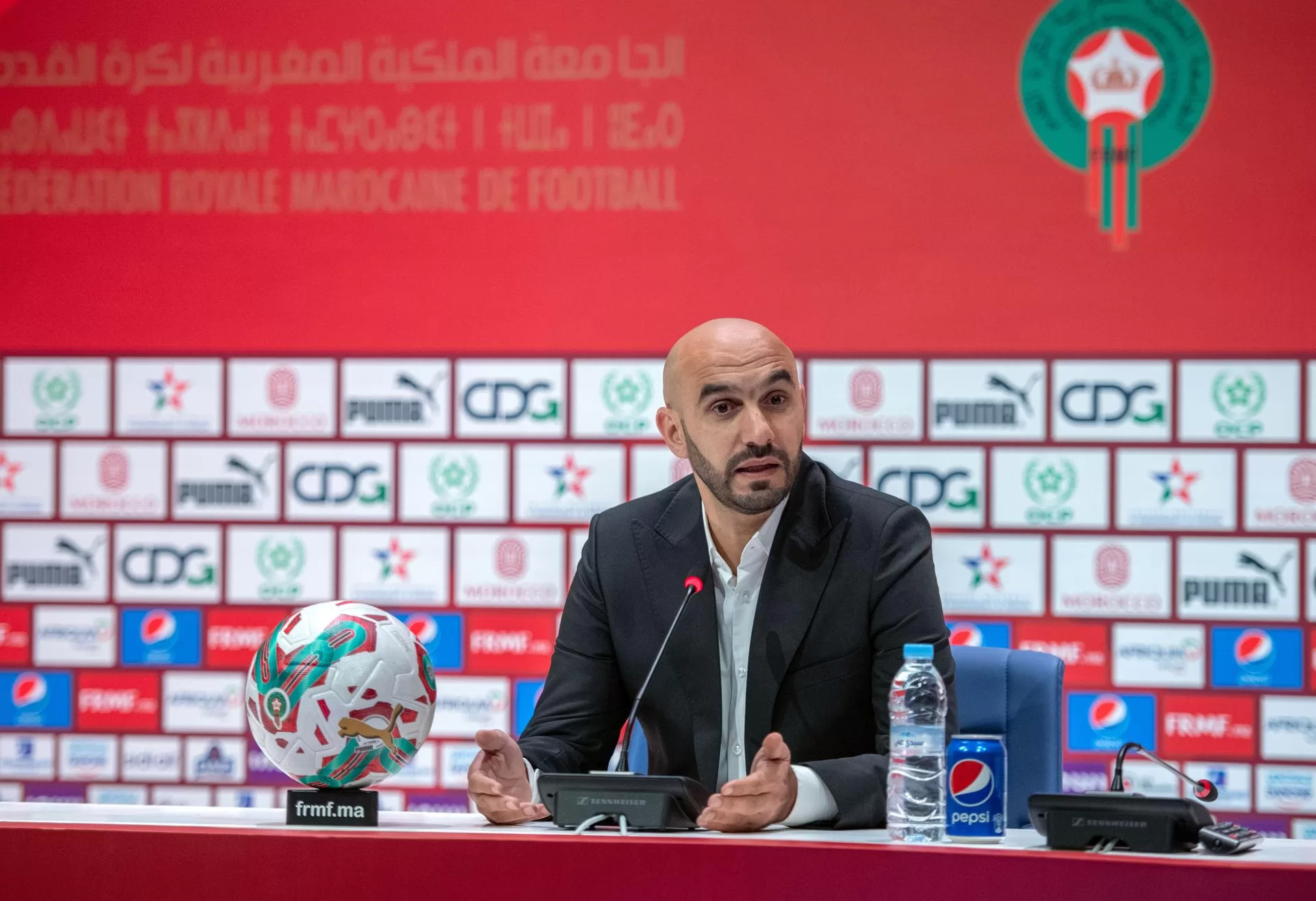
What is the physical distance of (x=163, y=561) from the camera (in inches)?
161

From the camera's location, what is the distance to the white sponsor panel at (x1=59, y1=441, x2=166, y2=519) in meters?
4.09

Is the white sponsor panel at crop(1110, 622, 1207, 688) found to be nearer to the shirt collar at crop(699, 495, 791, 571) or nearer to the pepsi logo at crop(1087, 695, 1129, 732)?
the pepsi logo at crop(1087, 695, 1129, 732)

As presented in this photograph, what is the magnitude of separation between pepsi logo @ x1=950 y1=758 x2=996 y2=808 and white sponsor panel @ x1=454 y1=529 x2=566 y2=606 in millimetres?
2491

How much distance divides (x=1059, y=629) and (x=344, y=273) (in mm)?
2314

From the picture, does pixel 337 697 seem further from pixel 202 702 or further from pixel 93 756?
pixel 93 756

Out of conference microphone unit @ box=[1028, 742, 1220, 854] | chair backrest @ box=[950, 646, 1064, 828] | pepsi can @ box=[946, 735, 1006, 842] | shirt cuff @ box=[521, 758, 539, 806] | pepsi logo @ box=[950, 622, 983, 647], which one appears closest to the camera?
conference microphone unit @ box=[1028, 742, 1220, 854]

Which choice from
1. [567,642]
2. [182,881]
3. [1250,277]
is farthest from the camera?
[1250,277]

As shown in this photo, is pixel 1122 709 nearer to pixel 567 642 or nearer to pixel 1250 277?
pixel 1250 277

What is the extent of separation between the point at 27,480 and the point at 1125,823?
360 centimetres

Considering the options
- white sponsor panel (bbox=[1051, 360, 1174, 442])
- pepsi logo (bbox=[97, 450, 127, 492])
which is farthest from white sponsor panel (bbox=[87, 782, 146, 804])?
white sponsor panel (bbox=[1051, 360, 1174, 442])

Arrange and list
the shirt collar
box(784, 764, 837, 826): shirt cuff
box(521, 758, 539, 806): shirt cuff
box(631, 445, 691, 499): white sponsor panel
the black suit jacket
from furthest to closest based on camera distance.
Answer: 1. box(631, 445, 691, 499): white sponsor panel
2. the shirt collar
3. the black suit jacket
4. box(521, 758, 539, 806): shirt cuff
5. box(784, 764, 837, 826): shirt cuff

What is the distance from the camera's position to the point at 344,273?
4.05 meters

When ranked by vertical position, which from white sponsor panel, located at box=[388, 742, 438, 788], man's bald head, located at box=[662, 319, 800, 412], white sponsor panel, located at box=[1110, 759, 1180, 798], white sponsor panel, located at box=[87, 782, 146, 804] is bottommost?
white sponsor panel, located at box=[87, 782, 146, 804]

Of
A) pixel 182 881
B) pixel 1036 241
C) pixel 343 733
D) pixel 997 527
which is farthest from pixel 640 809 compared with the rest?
pixel 1036 241
